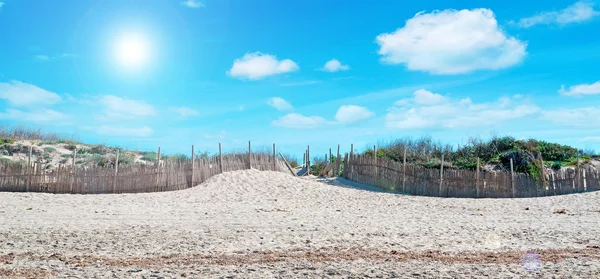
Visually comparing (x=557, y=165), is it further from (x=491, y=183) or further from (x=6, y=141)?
(x=6, y=141)

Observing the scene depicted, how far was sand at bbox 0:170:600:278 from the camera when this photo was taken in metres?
6.42

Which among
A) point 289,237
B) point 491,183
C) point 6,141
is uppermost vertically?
point 6,141

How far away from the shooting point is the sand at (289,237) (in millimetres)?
6418

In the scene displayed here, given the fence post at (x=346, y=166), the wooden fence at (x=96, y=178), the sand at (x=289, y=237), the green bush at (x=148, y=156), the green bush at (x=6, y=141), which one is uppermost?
the green bush at (x=6, y=141)

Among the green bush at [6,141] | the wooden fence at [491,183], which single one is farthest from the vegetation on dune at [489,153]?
the green bush at [6,141]

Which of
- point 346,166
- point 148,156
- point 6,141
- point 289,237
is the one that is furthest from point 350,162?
point 6,141

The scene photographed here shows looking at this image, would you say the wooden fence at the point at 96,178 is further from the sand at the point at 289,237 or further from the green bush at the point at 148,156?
the green bush at the point at 148,156

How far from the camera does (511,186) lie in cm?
1798

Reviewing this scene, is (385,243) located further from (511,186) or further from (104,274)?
(511,186)

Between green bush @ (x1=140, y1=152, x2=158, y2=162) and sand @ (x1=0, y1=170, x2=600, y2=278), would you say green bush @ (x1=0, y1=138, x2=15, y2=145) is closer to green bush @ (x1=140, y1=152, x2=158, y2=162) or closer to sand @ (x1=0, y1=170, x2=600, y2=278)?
green bush @ (x1=140, y1=152, x2=158, y2=162)

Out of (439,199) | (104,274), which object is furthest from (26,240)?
(439,199)

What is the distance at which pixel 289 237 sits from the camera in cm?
869

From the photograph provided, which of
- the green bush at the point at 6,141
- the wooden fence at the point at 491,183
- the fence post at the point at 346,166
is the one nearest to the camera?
the wooden fence at the point at 491,183

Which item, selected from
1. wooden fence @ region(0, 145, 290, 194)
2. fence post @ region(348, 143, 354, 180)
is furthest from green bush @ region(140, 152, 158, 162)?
fence post @ region(348, 143, 354, 180)
